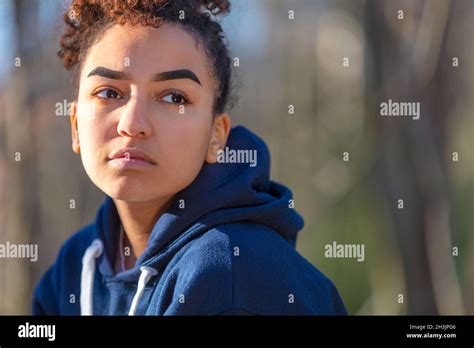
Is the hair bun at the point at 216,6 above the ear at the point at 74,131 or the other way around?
above

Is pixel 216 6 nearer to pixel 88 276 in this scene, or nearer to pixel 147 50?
pixel 147 50

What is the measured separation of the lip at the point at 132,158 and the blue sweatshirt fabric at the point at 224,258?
0.12 meters

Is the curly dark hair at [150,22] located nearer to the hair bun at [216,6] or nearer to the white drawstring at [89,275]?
the hair bun at [216,6]

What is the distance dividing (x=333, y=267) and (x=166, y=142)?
2.13 feet

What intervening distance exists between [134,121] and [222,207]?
303 millimetres

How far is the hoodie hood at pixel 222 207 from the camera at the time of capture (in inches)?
68.7

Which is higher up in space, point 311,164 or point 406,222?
point 311,164

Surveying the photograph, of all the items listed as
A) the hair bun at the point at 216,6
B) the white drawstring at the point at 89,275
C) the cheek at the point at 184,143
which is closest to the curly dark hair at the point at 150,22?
the hair bun at the point at 216,6

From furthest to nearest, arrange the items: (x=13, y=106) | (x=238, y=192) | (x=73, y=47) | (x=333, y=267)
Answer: (x=13, y=106) < (x=333, y=267) < (x=73, y=47) < (x=238, y=192)

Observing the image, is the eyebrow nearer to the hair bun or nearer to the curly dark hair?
the curly dark hair

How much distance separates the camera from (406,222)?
2.23 metres

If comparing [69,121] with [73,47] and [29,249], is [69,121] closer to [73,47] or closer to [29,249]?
[73,47]

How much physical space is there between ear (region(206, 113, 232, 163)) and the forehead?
18cm
